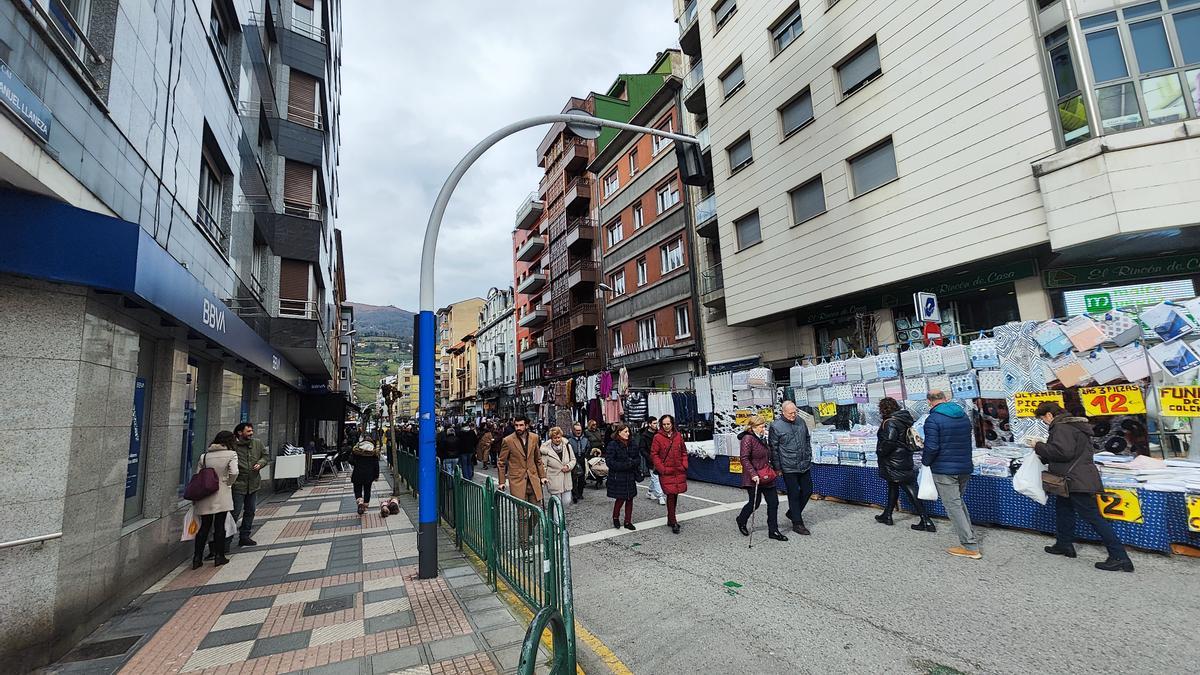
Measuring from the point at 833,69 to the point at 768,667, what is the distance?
16.1 meters

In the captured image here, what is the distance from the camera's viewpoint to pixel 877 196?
1358cm

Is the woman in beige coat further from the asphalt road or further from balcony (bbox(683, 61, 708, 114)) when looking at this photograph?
balcony (bbox(683, 61, 708, 114))

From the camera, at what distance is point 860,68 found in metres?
14.5

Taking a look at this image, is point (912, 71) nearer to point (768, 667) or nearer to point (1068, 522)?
point (1068, 522)

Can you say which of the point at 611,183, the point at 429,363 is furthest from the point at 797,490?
the point at 611,183

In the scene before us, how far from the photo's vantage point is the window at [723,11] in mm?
19166

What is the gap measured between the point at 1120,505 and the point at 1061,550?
1039mm

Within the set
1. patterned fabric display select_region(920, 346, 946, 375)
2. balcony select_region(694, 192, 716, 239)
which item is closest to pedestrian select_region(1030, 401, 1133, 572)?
patterned fabric display select_region(920, 346, 946, 375)

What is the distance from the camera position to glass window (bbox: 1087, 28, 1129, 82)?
991 cm

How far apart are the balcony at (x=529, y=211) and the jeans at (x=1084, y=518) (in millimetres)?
40357

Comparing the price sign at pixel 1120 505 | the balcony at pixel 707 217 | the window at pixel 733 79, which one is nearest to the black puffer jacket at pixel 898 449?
the price sign at pixel 1120 505

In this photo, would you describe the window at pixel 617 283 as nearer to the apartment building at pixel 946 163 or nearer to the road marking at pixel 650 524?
the apartment building at pixel 946 163

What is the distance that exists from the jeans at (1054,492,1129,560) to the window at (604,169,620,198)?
25596 mm

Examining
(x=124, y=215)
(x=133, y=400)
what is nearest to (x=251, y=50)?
(x=124, y=215)
